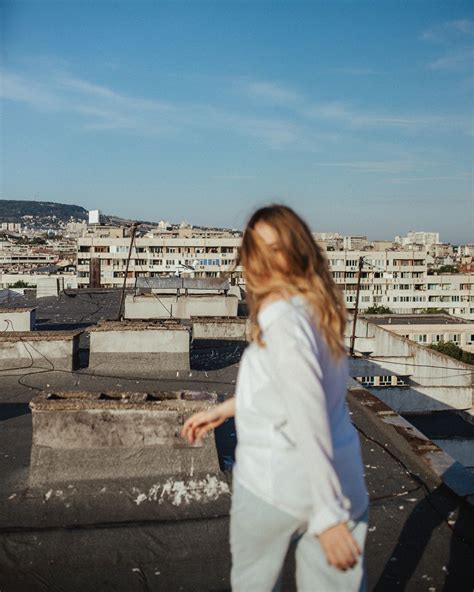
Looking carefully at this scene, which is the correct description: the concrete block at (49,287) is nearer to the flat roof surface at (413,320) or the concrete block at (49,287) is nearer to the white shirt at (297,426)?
the flat roof surface at (413,320)

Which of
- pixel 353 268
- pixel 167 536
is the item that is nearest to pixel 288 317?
pixel 167 536

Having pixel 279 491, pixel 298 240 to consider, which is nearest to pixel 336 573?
pixel 279 491

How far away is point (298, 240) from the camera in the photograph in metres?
2.16

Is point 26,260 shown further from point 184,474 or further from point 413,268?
point 184,474

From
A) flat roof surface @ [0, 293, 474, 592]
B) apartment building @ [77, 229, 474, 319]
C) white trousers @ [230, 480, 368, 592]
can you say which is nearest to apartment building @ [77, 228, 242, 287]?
apartment building @ [77, 229, 474, 319]

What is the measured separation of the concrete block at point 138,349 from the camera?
9703 mm

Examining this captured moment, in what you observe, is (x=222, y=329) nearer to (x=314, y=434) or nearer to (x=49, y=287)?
(x=314, y=434)

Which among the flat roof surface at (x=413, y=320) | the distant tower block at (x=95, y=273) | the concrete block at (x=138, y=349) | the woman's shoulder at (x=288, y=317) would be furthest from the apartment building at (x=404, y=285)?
the woman's shoulder at (x=288, y=317)

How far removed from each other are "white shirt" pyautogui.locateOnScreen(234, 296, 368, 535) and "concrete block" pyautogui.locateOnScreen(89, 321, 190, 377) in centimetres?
763

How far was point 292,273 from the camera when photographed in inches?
84.8

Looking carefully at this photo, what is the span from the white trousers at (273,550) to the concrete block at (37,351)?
7644mm

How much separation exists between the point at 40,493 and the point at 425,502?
2936 millimetres

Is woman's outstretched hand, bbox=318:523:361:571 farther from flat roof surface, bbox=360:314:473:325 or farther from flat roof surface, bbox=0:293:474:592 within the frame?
flat roof surface, bbox=360:314:473:325

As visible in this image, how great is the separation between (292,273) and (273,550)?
101 cm
